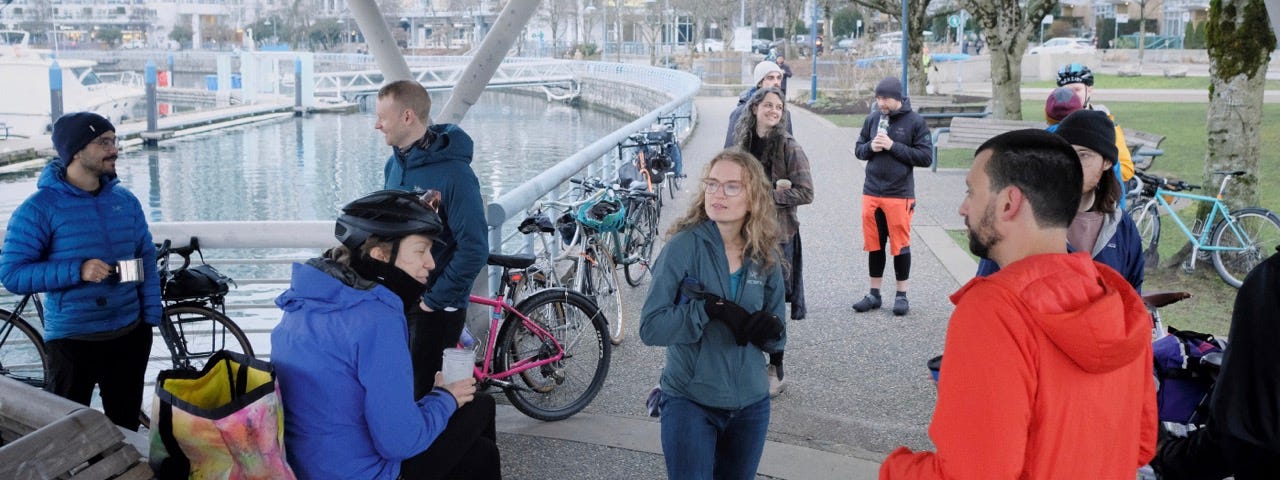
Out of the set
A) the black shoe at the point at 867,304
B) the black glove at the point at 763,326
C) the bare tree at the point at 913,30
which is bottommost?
the black shoe at the point at 867,304

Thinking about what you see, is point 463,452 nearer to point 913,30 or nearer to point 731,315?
point 731,315

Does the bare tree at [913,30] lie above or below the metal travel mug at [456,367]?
above

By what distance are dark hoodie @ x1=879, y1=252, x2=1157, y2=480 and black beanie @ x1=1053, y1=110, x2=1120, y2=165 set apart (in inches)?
77.2

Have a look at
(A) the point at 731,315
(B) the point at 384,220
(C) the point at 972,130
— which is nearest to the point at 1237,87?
(A) the point at 731,315

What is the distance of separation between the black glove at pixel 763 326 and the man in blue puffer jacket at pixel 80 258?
108 inches

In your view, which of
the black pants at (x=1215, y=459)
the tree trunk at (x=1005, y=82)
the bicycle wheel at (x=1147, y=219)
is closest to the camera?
the black pants at (x=1215, y=459)

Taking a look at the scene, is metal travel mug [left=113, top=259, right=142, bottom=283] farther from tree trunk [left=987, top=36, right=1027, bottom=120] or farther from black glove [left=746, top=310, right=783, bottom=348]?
tree trunk [left=987, top=36, right=1027, bottom=120]

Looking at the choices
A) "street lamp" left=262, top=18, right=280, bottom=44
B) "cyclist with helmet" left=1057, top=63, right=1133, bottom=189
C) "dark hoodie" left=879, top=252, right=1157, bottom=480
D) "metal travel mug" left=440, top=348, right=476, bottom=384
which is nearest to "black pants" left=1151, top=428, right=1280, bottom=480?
"dark hoodie" left=879, top=252, right=1157, bottom=480

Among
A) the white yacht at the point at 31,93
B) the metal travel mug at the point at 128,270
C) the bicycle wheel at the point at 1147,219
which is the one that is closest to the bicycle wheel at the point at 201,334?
the metal travel mug at the point at 128,270

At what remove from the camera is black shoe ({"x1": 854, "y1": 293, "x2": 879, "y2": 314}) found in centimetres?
863

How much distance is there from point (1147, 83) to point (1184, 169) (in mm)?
28352

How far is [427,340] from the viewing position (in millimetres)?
4934

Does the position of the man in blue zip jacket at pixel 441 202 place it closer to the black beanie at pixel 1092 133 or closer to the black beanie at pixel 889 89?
the black beanie at pixel 1092 133

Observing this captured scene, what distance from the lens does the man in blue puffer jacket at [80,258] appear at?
184 inches
